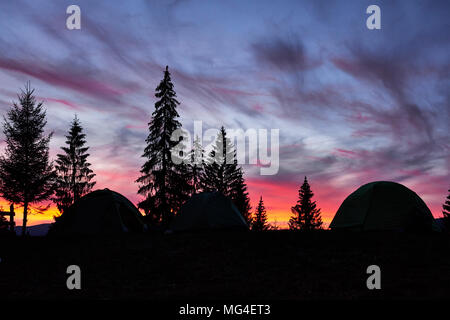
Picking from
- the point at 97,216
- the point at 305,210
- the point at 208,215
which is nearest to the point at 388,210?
the point at 208,215

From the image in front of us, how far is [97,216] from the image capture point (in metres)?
19.3

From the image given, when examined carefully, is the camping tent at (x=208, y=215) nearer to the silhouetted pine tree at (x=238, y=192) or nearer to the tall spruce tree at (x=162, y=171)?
the tall spruce tree at (x=162, y=171)

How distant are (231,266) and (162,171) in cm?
2231

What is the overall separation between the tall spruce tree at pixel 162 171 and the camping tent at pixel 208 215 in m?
13.0

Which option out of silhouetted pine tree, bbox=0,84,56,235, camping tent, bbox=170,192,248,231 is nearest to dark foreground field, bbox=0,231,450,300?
camping tent, bbox=170,192,248,231

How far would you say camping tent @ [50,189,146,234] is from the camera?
19172 mm

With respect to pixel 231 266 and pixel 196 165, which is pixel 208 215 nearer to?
pixel 231 266

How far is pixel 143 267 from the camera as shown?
1230 cm

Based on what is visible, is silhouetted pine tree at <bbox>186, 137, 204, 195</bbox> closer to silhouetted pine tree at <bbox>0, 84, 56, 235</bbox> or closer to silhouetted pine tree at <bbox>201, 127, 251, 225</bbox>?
silhouetted pine tree at <bbox>201, 127, 251, 225</bbox>

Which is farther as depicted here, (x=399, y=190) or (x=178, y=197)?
(x=178, y=197)
